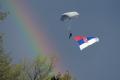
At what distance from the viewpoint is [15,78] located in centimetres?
4303

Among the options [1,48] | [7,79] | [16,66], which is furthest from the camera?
[16,66]

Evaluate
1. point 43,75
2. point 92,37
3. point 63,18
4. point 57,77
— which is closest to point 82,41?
point 92,37

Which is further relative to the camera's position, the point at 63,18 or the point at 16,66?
the point at 16,66

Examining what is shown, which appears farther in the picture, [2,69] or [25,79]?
[25,79]

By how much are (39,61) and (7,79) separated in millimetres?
17589

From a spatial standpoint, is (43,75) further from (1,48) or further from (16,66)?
(1,48)

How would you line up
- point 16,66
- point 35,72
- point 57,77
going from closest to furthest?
point 57,77 → point 16,66 → point 35,72

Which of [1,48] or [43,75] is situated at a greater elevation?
[1,48]

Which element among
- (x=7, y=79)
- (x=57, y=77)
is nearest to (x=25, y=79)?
(x=7, y=79)

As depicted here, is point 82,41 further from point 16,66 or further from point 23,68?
point 23,68

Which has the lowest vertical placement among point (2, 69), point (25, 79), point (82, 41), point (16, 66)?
point (25, 79)

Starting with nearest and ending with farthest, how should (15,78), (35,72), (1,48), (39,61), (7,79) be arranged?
(1,48)
(7,79)
(15,78)
(35,72)
(39,61)

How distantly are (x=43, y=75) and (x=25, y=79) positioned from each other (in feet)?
10.6

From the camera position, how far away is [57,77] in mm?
23578
